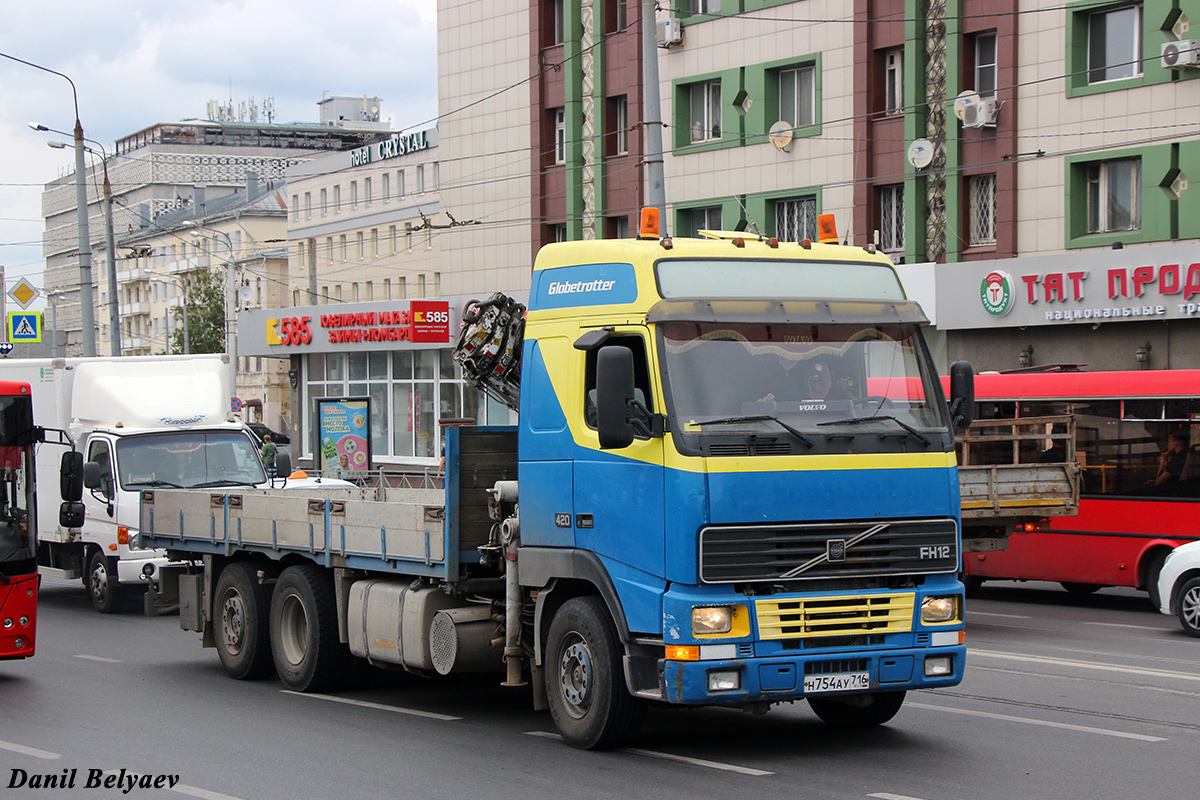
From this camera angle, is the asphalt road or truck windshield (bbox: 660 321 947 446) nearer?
the asphalt road

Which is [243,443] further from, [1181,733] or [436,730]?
[1181,733]

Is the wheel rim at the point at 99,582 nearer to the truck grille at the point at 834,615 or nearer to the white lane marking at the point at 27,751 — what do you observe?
the white lane marking at the point at 27,751

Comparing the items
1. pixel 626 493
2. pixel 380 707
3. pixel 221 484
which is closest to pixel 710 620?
pixel 626 493

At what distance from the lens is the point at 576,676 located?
30.6ft

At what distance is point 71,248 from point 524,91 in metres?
99.0

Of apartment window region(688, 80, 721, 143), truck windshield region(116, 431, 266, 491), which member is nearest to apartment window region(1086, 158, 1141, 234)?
apartment window region(688, 80, 721, 143)

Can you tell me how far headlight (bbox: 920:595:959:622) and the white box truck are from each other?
11.0 meters

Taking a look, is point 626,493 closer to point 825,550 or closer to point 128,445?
point 825,550

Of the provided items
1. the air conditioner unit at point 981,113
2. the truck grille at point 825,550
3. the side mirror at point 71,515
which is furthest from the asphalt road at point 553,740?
the air conditioner unit at point 981,113

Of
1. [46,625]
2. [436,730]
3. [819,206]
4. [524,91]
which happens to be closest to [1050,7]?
[819,206]

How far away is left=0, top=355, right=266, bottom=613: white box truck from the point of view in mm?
18375

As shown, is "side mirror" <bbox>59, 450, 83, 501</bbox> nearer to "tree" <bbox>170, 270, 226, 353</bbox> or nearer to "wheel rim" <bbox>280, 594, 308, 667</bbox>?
"wheel rim" <bbox>280, 594, 308, 667</bbox>

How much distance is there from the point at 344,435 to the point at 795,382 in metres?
26.0

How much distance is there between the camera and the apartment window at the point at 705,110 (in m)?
37.3
